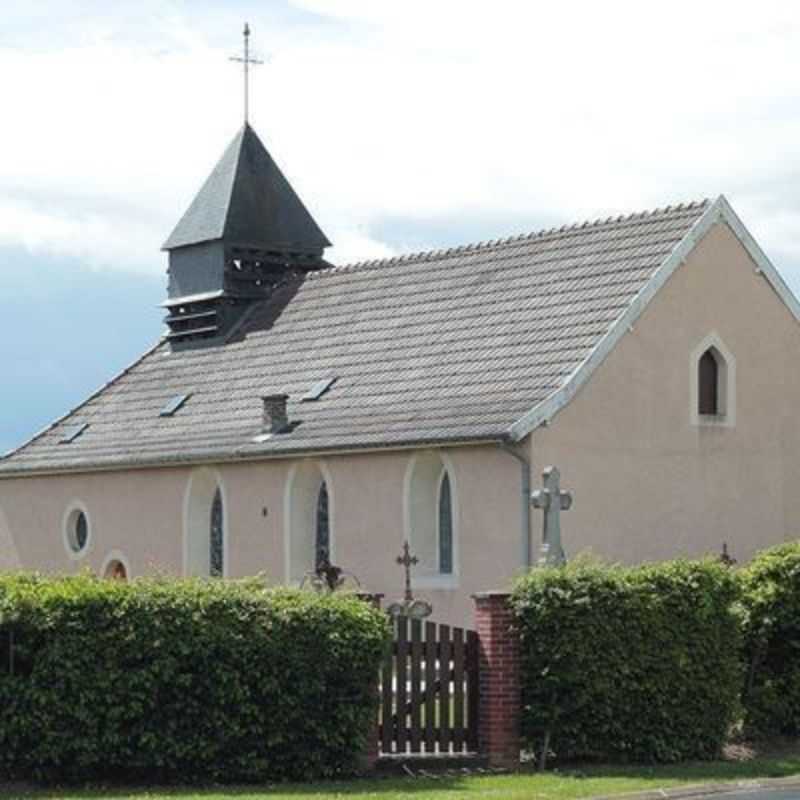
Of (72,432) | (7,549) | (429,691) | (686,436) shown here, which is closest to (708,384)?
(686,436)

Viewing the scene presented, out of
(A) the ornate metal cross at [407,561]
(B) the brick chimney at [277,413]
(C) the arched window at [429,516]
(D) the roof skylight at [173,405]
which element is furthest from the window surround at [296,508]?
(D) the roof skylight at [173,405]

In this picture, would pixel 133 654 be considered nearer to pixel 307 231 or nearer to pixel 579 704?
pixel 579 704

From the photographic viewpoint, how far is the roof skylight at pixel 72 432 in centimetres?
4466

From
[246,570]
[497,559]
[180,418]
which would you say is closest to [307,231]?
[180,418]

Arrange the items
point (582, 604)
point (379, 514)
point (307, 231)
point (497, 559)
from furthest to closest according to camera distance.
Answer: point (307, 231) → point (379, 514) → point (497, 559) → point (582, 604)

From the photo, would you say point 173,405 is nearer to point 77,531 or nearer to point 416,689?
point 77,531

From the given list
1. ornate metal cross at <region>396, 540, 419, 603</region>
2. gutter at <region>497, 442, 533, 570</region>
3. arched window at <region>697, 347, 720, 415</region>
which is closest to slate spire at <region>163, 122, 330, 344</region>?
ornate metal cross at <region>396, 540, 419, 603</region>

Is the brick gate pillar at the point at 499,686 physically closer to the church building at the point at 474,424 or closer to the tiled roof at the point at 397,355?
the church building at the point at 474,424

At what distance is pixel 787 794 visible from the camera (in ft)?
65.3

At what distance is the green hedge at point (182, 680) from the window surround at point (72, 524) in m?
22.7

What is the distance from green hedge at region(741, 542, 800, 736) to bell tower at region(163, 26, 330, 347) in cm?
2243

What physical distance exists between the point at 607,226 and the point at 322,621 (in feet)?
58.4

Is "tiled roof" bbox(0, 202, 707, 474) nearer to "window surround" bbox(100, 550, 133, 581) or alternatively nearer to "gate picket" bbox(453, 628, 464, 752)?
"window surround" bbox(100, 550, 133, 581)

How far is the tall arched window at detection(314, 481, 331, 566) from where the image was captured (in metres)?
36.9
